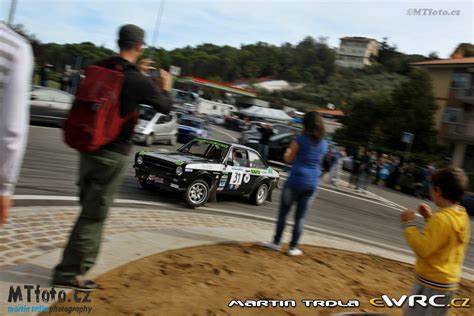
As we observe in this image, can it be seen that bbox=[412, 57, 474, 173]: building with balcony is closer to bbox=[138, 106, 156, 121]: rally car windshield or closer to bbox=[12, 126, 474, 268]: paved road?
bbox=[138, 106, 156, 121]: rally car windshield

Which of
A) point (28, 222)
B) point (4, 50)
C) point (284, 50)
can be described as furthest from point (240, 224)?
point (284, 50)

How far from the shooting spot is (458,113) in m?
43.6

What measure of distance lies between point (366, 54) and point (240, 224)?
164569 millimetres

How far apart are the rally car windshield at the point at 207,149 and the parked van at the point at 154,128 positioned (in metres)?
7.90

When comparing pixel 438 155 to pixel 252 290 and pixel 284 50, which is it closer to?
pixel 252 290

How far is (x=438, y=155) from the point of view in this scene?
37938mm

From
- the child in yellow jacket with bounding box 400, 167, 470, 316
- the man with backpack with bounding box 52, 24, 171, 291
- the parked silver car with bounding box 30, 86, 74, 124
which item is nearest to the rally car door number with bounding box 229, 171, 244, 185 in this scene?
the man with backpack with bounding box 52, 24, 171, 291

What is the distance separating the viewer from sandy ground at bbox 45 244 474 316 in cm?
371

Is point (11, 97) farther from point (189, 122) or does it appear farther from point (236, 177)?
point (189, 122)

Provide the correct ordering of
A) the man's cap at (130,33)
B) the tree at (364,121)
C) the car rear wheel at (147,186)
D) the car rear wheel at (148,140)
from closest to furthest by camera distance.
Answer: the man's cap at (130,33)
the car rear wheel at (147,186)
the car rear wheel at (148,140)
the tree at (364,121)

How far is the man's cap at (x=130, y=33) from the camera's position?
11.7 ft

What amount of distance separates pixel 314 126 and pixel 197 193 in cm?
410

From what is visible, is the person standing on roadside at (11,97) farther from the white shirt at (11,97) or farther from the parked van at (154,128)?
the parked van at (154,128)

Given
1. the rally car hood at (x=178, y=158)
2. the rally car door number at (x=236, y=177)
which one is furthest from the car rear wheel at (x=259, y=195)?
the rally car hood at (x=178, y=158)
